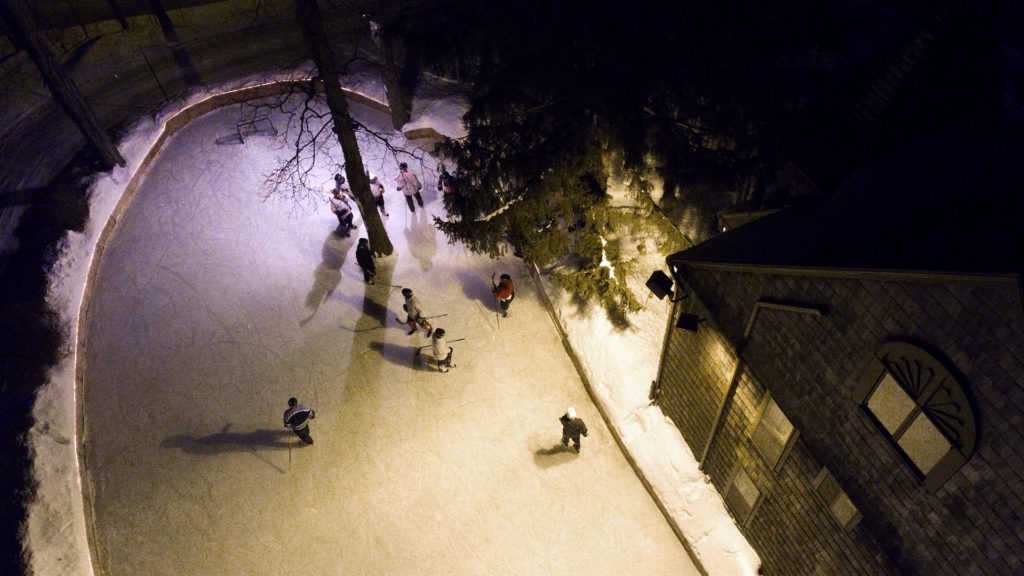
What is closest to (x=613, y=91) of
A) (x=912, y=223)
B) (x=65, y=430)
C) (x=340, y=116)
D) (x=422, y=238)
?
(x=912, y=223)

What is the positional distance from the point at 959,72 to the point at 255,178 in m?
17.1

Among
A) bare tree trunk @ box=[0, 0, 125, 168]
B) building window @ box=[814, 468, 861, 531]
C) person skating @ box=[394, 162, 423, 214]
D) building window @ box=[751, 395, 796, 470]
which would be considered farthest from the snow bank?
building window @ box=[814, 468, 861, 531]

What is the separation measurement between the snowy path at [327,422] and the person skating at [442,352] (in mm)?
271

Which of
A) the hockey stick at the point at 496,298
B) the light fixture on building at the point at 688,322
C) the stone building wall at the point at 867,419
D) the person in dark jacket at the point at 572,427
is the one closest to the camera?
the stone building wall at the point at 867,419

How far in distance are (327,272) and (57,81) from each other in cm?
875

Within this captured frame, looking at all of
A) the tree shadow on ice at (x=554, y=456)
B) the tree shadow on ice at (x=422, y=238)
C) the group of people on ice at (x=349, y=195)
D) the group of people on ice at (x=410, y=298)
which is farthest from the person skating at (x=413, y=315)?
the tree shadow on ice at (x=554, y=456)

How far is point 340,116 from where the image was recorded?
12234 millimetres

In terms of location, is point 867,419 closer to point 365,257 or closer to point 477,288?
point 477,288

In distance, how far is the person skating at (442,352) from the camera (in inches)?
473

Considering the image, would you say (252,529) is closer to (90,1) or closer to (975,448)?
(975,448)

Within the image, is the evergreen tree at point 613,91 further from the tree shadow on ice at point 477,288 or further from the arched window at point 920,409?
the arched window at point 920,409

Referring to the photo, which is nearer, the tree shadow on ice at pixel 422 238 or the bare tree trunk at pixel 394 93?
the tree shadow on ice at pixel 422 238

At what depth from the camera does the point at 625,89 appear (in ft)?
32.7

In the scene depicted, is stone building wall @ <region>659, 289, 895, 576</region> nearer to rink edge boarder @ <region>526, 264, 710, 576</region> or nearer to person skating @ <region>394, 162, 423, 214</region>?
rink edge boarder @ <region>526, 264, 710, 576</region>
